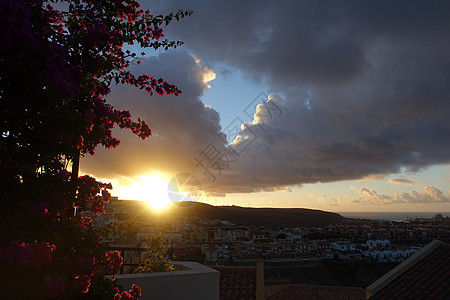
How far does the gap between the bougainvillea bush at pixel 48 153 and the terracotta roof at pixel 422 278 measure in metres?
11.8

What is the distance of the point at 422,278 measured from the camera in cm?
1191

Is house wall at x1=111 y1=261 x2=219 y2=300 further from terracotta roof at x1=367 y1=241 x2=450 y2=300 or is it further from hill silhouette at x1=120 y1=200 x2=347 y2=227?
hill silhouette at x1=120 y1=200 x2=347 y2=227

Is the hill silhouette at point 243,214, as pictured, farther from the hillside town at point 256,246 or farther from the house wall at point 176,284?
the house wall at point 176,284

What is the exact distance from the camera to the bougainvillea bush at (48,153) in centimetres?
253

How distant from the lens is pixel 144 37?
435 cm

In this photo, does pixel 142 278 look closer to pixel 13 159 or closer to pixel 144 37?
pixel 13 159

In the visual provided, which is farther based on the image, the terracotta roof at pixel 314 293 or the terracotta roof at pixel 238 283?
the terracotta roof at pixel 314 293

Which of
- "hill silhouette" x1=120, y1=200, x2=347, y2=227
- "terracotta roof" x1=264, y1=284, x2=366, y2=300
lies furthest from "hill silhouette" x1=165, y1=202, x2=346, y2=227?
"terracotta roof" x1=264, y1=284, x2=366, y2=300

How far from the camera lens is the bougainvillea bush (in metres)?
2.53

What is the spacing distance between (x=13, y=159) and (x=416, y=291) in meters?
13.5

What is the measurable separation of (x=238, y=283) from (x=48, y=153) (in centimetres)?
875

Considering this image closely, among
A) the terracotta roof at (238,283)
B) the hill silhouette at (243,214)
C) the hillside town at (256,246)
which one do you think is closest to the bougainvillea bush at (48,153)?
the terracotta roof at (238,283)

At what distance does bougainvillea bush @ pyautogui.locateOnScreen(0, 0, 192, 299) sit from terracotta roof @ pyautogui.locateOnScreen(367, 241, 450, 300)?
1177 cm

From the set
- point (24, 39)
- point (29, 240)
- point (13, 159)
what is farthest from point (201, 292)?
point (24, 39)
